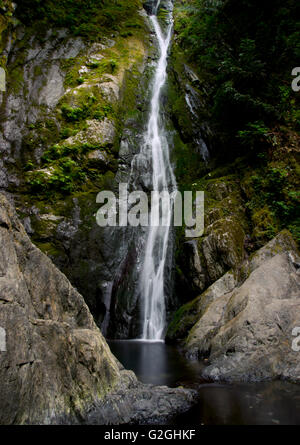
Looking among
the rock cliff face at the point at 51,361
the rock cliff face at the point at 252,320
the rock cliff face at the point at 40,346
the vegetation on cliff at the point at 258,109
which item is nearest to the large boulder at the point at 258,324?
the rock cliff face at the point at 252,320

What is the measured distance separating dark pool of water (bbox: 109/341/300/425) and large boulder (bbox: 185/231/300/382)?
36cm

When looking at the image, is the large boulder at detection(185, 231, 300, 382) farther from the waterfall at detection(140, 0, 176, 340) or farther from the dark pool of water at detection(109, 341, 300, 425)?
the waterfall at detection(140, 0, 176, 340)

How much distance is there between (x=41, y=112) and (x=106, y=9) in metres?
8.86

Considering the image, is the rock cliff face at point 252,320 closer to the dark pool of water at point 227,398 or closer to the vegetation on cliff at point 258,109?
the dark pool of water at point 227,398

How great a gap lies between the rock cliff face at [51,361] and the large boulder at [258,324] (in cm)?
143

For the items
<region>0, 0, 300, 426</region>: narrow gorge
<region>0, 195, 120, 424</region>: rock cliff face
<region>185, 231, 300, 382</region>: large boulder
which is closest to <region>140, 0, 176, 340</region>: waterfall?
<region>0, 0, 300, 426</region>: narrow gorge

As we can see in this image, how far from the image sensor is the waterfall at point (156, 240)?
9531 mm

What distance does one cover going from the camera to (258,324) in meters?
5.63

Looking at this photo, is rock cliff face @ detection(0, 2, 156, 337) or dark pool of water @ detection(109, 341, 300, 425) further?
rock cliff face @ detection(0, 2, 156, 337)

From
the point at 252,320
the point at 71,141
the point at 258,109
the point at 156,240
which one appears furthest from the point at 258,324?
the point at 71,141

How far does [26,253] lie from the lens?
156 inches

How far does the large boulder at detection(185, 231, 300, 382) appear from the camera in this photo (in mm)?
5109
